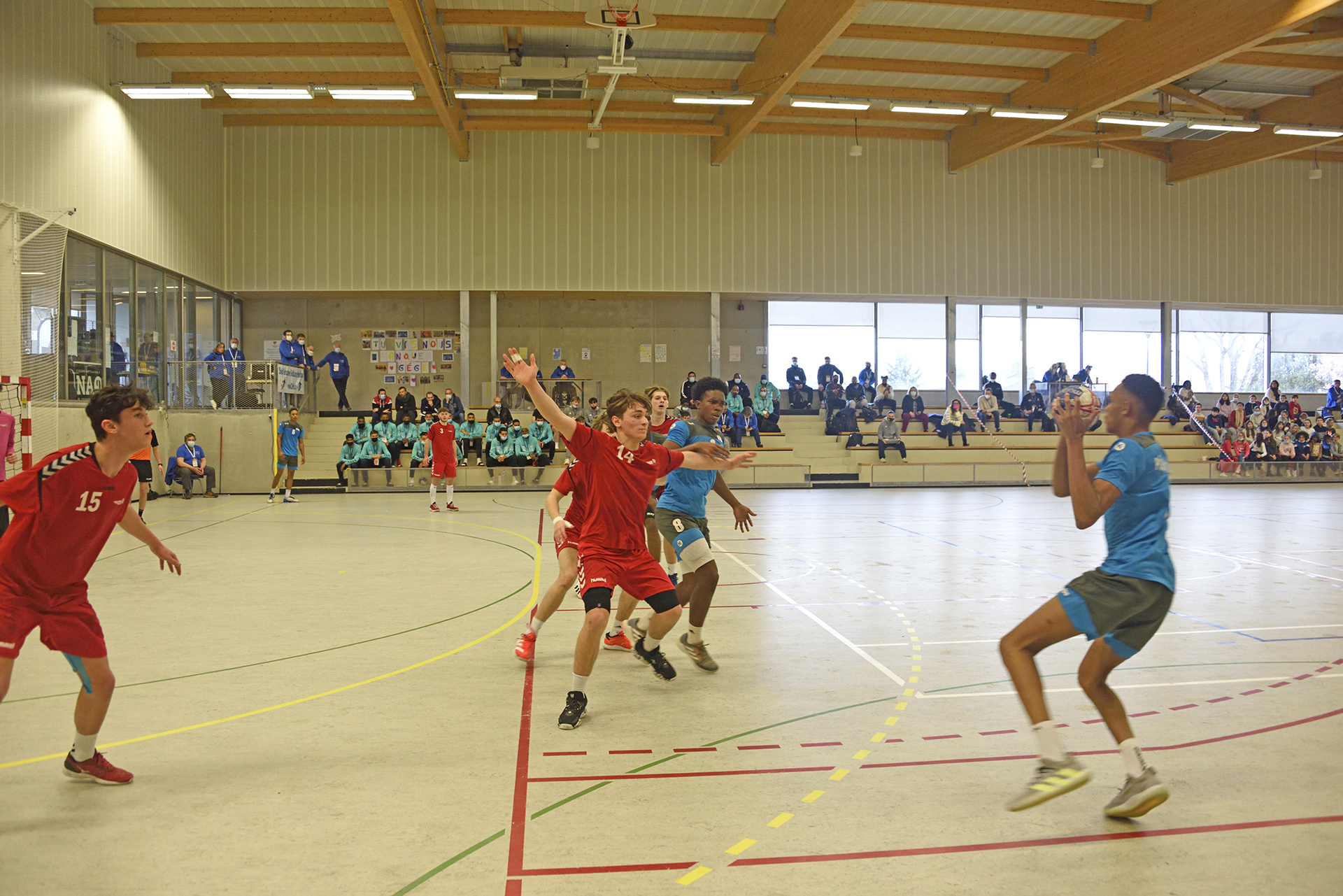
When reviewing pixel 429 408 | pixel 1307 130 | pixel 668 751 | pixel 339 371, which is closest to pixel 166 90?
pixel 429 408

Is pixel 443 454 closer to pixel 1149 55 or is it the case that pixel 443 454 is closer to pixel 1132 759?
pixel 1132 759

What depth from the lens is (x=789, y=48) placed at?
19.2 meters

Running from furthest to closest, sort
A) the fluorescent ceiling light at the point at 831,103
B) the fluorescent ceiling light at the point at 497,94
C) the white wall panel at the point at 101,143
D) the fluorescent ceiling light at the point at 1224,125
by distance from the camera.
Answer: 1. the fluorescent ceiling light at the point at 1224,125
2. the fluorescent ceiling light at the point at 831,103
3. the fluorescent ceiling light at the point at 497,94
4. the white wall panel at the point at 101,143

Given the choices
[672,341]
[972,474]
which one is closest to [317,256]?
[672,341]

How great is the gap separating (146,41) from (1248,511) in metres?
25.7

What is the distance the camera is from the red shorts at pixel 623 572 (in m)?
5.08

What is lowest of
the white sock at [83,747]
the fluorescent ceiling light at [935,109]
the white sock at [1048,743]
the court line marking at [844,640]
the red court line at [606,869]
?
the court line marking at [844,640]

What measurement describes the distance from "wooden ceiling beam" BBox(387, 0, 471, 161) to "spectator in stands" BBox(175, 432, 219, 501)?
9.42 m

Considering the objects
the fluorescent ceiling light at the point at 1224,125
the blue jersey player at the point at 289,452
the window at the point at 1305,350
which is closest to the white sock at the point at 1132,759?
the blue jersey player at the point at 289,452

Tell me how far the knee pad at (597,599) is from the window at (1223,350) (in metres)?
32.2

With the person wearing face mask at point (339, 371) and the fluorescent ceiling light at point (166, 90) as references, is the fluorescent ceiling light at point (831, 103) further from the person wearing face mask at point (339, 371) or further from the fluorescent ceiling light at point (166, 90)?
the person wearing face mask at point (339, 371)

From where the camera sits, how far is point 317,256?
26.7 m

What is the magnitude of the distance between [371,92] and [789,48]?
9.12 metres

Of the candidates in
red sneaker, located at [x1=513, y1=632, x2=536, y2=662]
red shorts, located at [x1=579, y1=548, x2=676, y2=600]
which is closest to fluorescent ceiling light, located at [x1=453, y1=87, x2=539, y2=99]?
red sneaker, located at [x1=513, y1=632, x2=536, y2=662]
